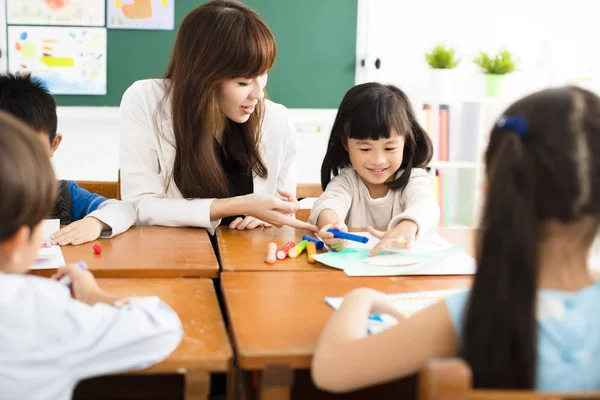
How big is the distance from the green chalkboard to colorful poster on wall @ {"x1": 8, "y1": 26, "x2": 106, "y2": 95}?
2.1 inches

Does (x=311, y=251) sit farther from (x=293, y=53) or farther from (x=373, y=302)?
(x=293, y=53)

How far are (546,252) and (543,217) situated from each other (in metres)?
0.07

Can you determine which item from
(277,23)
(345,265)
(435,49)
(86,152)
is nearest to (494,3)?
(435,49)

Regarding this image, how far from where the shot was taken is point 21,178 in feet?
3.13

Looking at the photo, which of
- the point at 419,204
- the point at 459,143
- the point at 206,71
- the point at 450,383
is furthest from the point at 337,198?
the point at 459,143

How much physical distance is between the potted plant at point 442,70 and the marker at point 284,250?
7.99 ft

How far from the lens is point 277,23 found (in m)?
3.95

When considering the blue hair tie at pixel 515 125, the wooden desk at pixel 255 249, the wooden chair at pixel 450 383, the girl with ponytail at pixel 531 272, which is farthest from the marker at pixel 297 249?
the wooden chair at pixel 450 383

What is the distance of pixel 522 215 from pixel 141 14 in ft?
10.8

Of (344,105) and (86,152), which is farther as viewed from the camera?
(86,152)

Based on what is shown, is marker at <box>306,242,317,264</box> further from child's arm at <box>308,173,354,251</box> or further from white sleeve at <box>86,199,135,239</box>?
white sleeve at <box>86,199,135,239</box>

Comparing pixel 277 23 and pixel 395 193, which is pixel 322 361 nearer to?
pixel 395 193

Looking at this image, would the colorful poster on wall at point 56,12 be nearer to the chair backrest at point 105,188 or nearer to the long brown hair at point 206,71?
the chair backrest at point 105,188

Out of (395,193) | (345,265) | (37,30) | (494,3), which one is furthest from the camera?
(494,3)
